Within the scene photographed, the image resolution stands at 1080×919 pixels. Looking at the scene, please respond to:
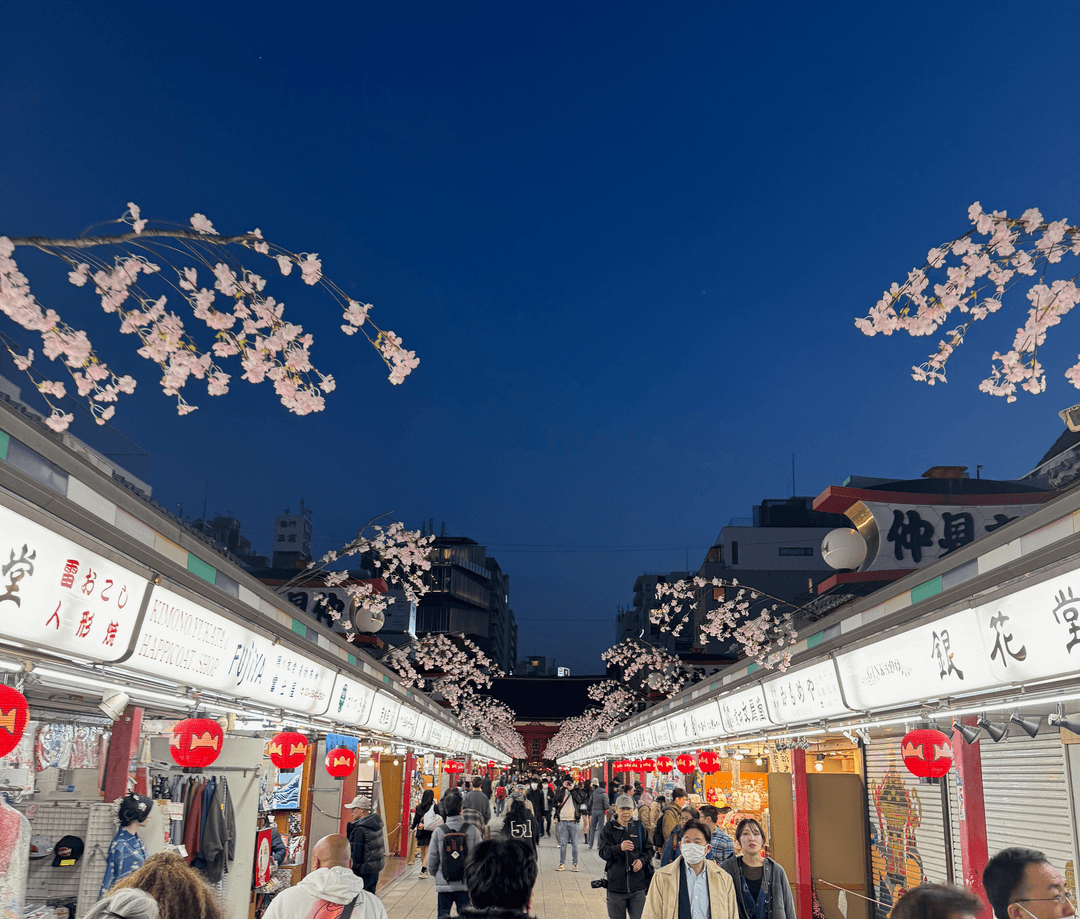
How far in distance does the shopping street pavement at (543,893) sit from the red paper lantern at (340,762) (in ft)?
7.08

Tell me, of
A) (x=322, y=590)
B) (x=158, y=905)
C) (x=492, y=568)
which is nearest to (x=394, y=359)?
(x=158, y=905)

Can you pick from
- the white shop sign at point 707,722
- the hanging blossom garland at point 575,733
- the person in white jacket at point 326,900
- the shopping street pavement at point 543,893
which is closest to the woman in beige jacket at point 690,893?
the person in white jacket at point 326,900

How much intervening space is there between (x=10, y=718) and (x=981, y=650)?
21.4 ft

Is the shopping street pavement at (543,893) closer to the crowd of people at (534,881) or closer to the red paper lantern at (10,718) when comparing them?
the crowd of people at (534,881)

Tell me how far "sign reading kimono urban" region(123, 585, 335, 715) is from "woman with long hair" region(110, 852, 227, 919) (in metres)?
2.60

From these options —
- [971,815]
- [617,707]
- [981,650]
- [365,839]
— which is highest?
[617,707]

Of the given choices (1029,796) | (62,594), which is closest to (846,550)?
(1029,796)

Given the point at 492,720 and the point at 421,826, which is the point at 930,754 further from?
the point at 492,720

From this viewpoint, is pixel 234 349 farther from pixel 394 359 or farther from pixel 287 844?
pixel 287 844

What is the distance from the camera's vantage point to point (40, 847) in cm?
861

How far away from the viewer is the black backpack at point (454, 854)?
10.3 meters

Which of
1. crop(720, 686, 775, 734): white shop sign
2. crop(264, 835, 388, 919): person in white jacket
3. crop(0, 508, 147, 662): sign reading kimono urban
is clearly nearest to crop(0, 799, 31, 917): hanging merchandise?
crop(0, 508, 147, 662): sign reading kimono urban

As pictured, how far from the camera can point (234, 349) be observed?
550 cm

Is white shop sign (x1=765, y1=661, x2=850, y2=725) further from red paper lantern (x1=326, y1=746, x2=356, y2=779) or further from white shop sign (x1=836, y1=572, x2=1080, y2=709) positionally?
red paper lantern (x1=326, y1=746, x2=356, y2=779)
